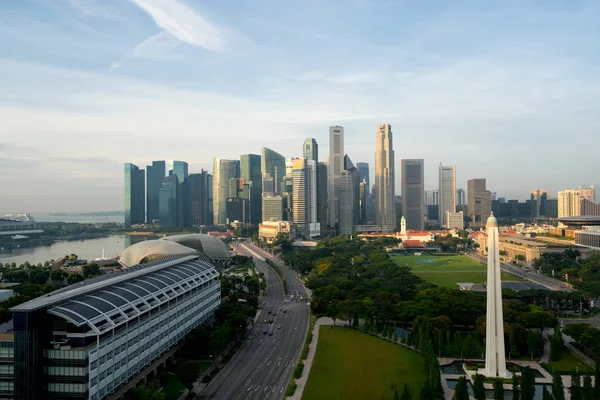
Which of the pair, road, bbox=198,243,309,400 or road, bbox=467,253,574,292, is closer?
road, bbox=198,243,309,400

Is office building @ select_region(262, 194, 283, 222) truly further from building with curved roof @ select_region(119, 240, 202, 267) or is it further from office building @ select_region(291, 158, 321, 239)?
building with curved roof @ select_region(119, 240, 202, 267)

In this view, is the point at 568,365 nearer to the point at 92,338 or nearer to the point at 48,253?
the point at 92,338

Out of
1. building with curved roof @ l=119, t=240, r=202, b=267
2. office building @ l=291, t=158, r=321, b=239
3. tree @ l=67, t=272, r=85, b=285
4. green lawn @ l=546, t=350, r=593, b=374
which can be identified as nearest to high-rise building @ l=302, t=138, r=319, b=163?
office building @ l=291, t=158, r=321, b=239

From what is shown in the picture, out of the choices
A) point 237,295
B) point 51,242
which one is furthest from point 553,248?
point 51,242

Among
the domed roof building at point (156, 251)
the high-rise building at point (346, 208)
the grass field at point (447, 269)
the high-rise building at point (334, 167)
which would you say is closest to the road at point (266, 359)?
the domed roof building at point (156, 251)

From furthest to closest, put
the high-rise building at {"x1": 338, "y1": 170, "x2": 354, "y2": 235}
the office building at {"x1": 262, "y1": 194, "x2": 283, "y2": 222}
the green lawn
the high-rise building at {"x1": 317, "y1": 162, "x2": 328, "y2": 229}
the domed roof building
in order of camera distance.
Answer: the office building at {"x1": 262, "y1": 194, "x2": 283, "y2": 222} → the high-rise building at {"x1": 338, "y1": 170, "x2": 354, "y2": 235} → the high-rise building at {"x1": 317, "y1": 162, "x2": 328, "y2": 229} → the domed roof building → the green lawn

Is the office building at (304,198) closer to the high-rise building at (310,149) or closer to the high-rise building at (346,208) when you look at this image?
the high-rise building at (346,208)

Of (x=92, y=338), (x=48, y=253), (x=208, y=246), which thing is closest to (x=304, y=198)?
(x=208, y=246)
